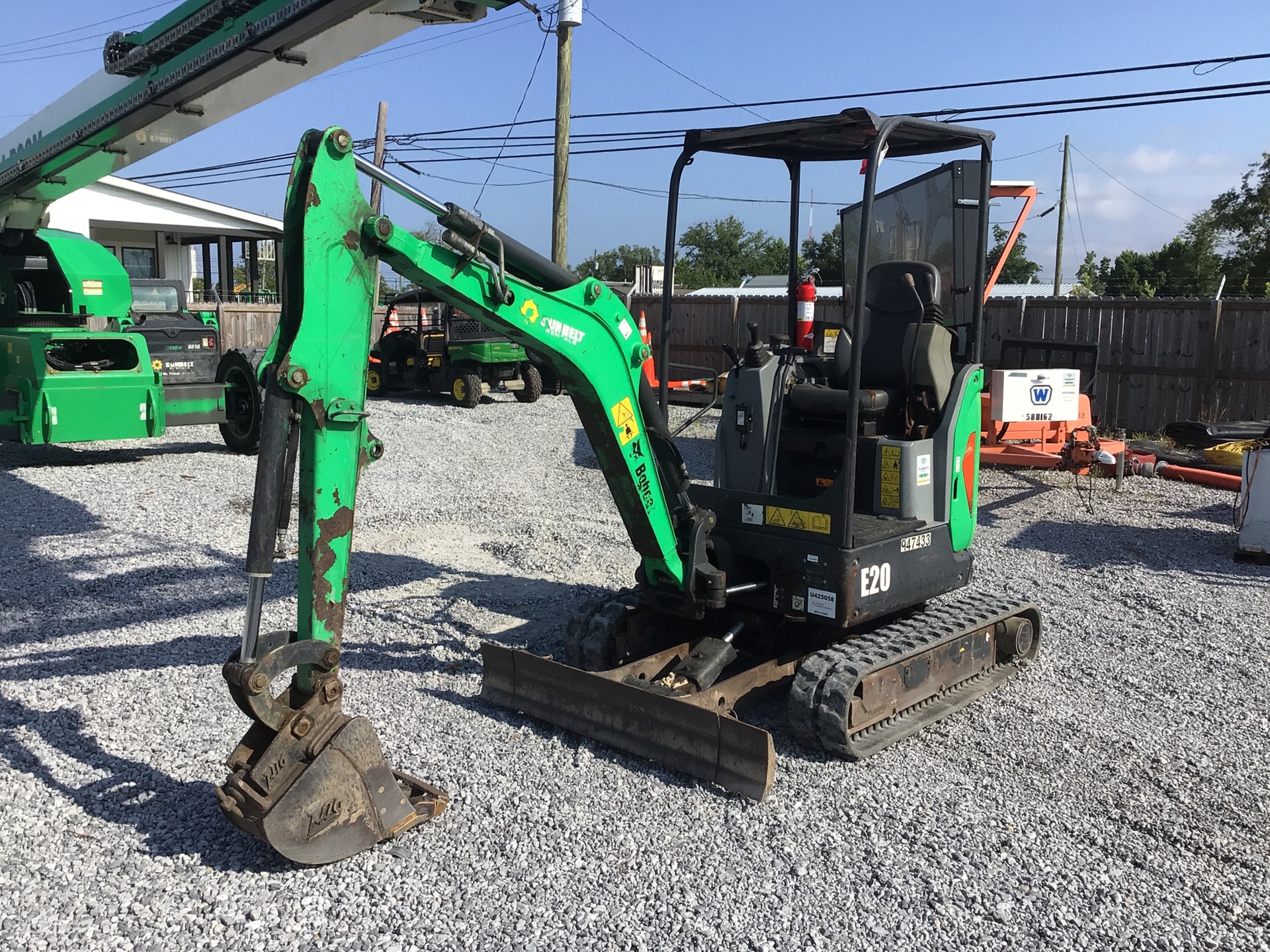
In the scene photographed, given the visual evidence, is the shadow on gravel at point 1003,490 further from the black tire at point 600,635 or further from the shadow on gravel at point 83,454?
the shadow on gravel at point 83,454

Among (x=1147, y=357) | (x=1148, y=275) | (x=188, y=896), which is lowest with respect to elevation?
(x=188, y=896)

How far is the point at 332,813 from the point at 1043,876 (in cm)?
249

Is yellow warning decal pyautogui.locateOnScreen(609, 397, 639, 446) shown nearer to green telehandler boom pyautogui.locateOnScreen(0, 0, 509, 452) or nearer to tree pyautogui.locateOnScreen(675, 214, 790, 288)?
green telehandler boom pyautogui.locateOnScreen(0, 0, 509, 452)

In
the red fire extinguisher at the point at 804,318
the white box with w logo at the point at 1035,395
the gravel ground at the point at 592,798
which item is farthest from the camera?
the white box with w logo at the point at 1035,395

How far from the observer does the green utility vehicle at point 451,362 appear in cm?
1798

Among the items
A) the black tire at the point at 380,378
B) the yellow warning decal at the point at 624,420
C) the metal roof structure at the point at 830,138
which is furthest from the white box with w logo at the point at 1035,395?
the black tire at the point at 380,378

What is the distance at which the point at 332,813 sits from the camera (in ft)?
12.0

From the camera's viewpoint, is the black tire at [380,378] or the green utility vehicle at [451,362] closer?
the green utility vehicle at [451,362]

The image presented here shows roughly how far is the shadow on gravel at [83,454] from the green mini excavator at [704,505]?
904 centimetres

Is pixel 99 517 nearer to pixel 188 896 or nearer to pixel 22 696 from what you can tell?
pixel 22 696

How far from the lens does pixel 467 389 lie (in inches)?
704

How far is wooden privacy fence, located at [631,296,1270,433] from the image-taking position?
1387cm

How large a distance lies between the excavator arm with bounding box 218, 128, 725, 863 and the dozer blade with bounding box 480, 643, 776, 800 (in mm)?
909

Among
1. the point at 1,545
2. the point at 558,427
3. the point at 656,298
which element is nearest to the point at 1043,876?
the point at 1,545
